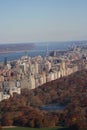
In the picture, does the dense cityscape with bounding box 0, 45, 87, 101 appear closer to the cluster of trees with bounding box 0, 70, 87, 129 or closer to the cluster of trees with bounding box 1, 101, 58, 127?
the cluster of trees with bounding box 0, 70, 87, 129

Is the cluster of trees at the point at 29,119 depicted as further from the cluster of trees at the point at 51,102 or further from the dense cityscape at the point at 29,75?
the dense cityscape at the point at 29,75

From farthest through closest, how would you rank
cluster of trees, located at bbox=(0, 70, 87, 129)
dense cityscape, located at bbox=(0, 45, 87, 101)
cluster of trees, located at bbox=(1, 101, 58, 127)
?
dense cityscape, located at bbox=(0, 45, 87, 101) → cluster of trees, located at bbox=(0, 70, 87, 129) → cluster of trees, located at bbox=(1, 101, 58, 127)

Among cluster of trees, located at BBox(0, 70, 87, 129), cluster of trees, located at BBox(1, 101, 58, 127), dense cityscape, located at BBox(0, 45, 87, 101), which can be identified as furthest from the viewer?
dense cityscape, located at BBox(0, 45, 87, 101)

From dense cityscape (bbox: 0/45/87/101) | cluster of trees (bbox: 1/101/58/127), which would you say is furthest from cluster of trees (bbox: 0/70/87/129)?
dense cityscape (bbox: 0/45/87/101)

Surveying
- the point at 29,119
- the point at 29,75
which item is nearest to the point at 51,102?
the point at 29,119

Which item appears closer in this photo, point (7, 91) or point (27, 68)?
point (7, 91)

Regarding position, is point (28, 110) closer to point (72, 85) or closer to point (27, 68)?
point (72, 85)

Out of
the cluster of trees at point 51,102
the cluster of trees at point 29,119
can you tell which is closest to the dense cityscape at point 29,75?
the cluster of trees at point 51,102

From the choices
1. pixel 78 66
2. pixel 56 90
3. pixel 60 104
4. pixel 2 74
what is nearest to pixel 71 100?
pixel 60 104
